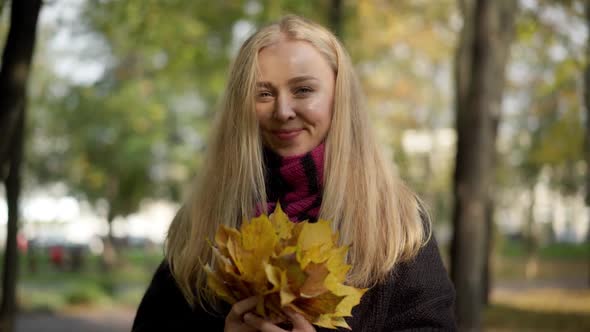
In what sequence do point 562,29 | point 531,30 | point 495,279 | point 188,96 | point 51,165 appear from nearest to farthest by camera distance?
point 531,30
point 562,29
point 188,96
point 51,165
point 495,279

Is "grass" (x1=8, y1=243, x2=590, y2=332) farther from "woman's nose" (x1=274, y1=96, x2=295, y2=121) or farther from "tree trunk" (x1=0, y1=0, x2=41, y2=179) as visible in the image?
"woman's nose" (x1=274, y1=96, x2=295, y2=121)

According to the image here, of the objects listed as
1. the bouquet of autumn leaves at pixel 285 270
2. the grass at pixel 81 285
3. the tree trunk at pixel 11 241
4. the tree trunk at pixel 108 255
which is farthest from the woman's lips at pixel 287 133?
the tree trunk at pixel 108 255

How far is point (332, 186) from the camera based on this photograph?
2.51m

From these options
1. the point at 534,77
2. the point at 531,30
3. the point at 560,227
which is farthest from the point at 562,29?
the point at 560,227

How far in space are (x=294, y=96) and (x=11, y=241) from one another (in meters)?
7.21

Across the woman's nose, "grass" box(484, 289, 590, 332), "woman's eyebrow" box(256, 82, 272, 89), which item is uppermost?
"woman's eyebrow" box(256, 82, 272, 89)

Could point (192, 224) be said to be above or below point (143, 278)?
above

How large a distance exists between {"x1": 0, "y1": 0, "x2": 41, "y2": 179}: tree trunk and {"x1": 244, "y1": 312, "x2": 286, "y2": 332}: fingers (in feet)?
9.91

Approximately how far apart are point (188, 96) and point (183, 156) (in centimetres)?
170

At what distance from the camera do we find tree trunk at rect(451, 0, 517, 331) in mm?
7977

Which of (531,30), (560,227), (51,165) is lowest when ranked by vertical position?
(560,227)

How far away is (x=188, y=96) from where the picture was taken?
837 inches

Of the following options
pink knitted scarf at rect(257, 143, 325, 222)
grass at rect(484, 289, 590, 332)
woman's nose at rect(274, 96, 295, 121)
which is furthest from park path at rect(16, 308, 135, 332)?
woman's nose at rect(274, 96, 295, 121)

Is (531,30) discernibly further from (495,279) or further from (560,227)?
(560,227)
